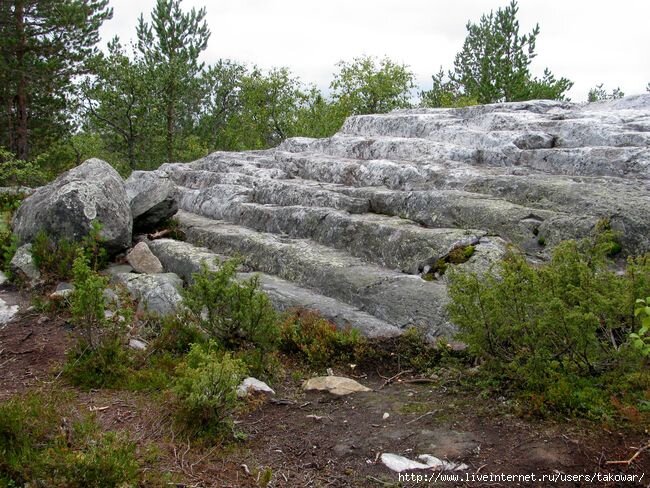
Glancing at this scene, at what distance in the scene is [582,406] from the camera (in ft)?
17.4

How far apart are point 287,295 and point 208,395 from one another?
403cm

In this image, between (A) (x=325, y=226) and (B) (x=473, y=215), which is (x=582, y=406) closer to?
(B) (x=473, y=215)

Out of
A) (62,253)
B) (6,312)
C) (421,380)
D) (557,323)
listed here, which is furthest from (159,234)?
(557,323)

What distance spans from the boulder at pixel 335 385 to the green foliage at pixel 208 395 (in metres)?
1.53

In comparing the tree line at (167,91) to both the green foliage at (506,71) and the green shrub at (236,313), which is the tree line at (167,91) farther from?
the green shrub at (236,313)

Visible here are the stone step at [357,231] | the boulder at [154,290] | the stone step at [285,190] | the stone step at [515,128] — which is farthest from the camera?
the stone step at [285,190]

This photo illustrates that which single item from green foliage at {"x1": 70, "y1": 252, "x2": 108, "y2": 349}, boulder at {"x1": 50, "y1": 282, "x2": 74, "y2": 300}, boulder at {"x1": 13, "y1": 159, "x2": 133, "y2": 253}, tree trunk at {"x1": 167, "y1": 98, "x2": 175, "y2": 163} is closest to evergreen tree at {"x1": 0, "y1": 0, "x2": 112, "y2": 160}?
tree trunk at {"x1": 167, "y1": 98, "x2": 175, "y2": 163}

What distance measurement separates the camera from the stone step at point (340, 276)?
8.14 m

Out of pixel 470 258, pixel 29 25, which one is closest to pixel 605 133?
pixel 470 258

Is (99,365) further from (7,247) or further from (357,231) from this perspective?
(7,247)

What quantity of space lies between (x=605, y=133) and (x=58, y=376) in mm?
11721

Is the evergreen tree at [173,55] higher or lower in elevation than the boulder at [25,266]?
higher

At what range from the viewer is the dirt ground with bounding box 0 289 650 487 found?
4.68 m

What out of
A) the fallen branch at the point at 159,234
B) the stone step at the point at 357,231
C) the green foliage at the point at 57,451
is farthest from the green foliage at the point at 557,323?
the fallen branch at the point at 159,234
